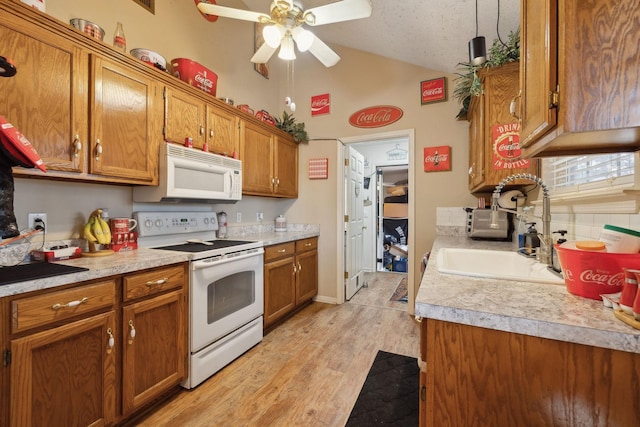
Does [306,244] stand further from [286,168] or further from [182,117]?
[182,117]

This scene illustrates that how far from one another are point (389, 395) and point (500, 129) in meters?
1.89

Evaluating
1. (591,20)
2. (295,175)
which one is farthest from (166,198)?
(591,20)

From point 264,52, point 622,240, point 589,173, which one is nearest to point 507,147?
point 589,173

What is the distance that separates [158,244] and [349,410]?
1.78 meters

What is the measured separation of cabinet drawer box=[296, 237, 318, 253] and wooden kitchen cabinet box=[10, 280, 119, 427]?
1.88 metres

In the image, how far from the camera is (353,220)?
369cm

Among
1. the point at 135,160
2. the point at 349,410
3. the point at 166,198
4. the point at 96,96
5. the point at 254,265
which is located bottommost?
the point at 349,410

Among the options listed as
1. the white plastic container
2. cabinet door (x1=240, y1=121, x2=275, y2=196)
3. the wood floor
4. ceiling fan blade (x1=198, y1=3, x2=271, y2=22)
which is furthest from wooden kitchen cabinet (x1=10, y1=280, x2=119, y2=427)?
the white plastic container

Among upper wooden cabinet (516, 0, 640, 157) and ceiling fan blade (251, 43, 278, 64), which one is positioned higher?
ceiling fan blade (251, 43, 278, 64)

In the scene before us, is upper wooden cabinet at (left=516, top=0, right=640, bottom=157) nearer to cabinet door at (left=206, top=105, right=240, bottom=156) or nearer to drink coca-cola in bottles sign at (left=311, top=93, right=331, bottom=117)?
cabinet door at (left=206, top=105, right=240, bottom=156)

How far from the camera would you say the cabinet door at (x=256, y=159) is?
2632mm

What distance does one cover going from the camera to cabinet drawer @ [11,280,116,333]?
1.04 meters

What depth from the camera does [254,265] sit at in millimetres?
2291

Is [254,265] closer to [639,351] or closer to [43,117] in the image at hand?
[43,117]
